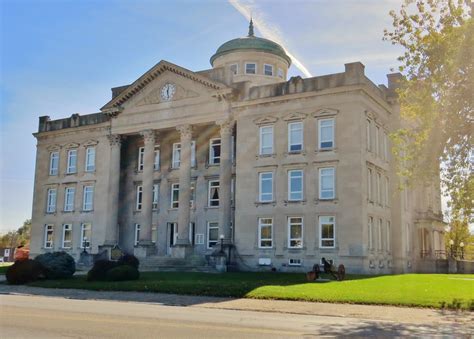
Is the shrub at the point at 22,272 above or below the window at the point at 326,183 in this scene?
below

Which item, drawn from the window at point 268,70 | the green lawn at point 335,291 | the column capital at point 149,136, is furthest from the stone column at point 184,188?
the green lawn at point 335,291

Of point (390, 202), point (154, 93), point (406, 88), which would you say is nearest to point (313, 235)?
point (390, 202)

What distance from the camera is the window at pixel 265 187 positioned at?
132 ft

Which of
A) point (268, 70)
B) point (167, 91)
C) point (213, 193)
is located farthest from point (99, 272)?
point (268, 70)

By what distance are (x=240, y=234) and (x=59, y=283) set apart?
51.4 feet

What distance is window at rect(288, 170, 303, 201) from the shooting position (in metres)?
39.2

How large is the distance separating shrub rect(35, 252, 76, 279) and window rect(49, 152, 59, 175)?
2273 centimetres

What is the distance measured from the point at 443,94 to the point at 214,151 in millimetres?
24569

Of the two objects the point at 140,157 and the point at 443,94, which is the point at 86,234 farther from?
the point at 443,94

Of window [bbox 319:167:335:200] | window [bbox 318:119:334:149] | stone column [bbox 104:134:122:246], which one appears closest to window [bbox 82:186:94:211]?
stone column [bbox 104:134:122:246]

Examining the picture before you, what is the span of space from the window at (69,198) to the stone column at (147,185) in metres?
9.77

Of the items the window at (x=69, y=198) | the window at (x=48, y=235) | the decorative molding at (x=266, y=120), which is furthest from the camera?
the window at (x=48, y=235)

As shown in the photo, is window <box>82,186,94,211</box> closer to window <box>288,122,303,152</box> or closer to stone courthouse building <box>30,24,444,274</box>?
stone courthouse building <box>30,24,444,274</box>

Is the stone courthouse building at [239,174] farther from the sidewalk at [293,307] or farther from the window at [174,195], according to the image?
the sidewalk at [293,307]
